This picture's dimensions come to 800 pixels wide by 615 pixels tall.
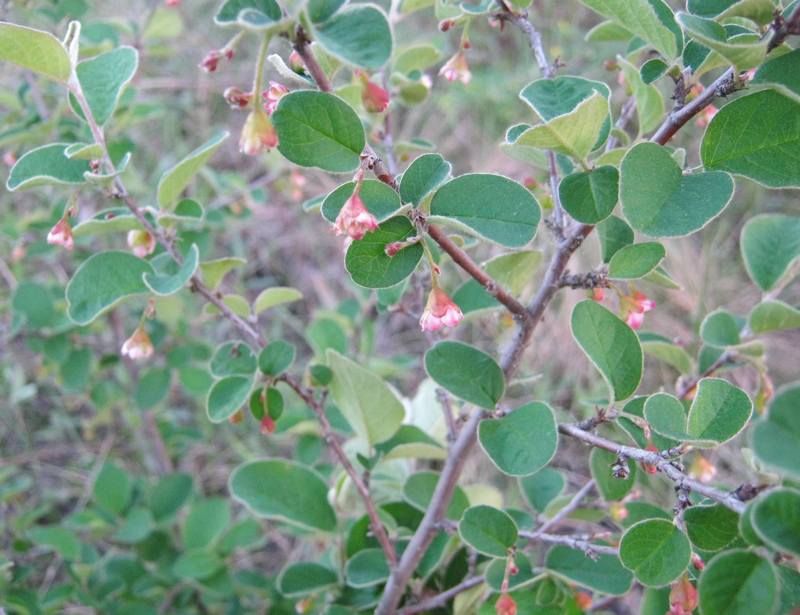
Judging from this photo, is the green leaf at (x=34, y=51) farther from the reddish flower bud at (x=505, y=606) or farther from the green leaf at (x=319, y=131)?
the reddish flower bud at (x=505, y=606)

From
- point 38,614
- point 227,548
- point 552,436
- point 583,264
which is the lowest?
point 583,264

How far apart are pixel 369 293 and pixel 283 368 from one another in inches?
27.0

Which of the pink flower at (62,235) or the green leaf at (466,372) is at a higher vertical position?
the pink flower at (62,235)

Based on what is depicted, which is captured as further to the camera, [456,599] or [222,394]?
[456,599]

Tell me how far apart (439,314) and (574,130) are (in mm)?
281

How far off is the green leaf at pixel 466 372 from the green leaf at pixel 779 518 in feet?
1.22

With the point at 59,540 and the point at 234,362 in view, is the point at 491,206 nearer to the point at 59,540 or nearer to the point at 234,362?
the point at 234,362

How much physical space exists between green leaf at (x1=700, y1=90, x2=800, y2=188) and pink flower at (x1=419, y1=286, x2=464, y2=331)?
323mm

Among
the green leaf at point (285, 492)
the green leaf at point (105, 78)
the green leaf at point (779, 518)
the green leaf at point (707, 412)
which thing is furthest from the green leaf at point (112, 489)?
the green leaf at point (779, 518)

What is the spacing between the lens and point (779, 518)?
0.53 metres

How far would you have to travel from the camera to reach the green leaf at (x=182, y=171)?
0.84m

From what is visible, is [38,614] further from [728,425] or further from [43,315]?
[728,425]

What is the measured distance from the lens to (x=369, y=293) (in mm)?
1672

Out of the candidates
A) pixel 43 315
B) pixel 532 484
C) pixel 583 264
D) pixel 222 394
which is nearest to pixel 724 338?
pixel 532 484
